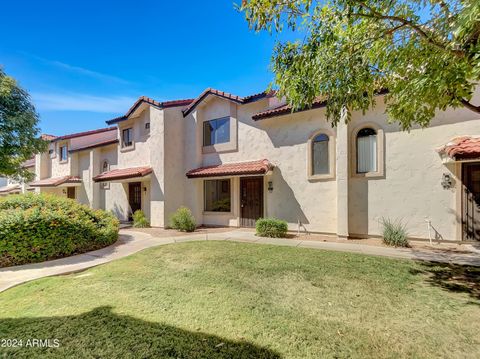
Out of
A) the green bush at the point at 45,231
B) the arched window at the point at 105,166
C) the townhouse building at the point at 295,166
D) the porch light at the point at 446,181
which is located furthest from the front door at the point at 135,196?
the porch light at the point at 446,181

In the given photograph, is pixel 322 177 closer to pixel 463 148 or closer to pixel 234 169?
pixel 234 169

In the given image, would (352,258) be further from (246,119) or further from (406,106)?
(246,119)

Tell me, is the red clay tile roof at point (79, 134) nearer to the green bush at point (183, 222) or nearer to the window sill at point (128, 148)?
the window sill at point (128, 148)

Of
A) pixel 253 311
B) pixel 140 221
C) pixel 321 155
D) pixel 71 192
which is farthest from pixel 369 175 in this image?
pixel 71 192

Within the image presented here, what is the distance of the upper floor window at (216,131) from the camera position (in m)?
14.7

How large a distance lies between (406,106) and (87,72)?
15867 millimetres

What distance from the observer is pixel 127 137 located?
1809 cm

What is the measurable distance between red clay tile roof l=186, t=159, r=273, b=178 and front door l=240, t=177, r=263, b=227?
1.00m

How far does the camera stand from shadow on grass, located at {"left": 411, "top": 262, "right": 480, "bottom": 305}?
5.29 metres

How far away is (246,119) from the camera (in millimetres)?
13930

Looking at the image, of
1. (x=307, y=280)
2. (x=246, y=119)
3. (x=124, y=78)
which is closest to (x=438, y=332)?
(x=307, y=280)

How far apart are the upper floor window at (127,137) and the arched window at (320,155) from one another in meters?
13.6

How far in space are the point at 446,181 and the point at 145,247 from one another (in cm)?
1232

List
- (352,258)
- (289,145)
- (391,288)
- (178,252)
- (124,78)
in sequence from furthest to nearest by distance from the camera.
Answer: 1. (124,78)
2. (289,145)
3. (178,252)
4. (352,258)
5. (391,288)
